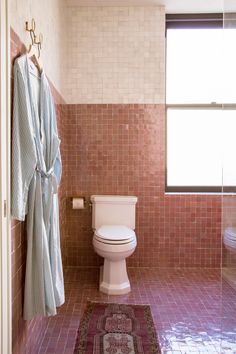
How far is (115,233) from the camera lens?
2.64 meters

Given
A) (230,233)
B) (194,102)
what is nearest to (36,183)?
(230,233)

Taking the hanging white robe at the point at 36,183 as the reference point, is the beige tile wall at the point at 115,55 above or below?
above

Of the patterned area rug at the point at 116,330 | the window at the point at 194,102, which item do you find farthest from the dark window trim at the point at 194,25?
the patterned area rug at the point at 116,330

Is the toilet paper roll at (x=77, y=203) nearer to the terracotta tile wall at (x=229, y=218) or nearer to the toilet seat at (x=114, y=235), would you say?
the toilet seat at (x=114, y=235)

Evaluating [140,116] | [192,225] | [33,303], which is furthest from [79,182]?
[33,303]

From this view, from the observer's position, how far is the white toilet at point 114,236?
8.27 feet

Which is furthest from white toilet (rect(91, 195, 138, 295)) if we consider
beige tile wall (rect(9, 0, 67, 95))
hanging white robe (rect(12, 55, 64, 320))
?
beige tile wall (rect(9, 0, 67, 95))

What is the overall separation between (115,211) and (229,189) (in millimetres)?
1311

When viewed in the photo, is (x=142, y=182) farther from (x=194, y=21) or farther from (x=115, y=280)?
(x=194, y=21)

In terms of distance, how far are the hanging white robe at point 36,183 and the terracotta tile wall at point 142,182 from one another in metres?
1.30

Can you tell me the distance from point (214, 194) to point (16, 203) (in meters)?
2.34

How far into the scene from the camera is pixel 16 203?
1.33 m

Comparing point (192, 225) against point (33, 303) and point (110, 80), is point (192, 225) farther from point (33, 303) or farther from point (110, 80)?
point (33, 303)

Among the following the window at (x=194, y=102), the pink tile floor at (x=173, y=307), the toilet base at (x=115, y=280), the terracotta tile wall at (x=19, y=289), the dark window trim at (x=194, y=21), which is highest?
the dark window trim at (x=194, y=21)
